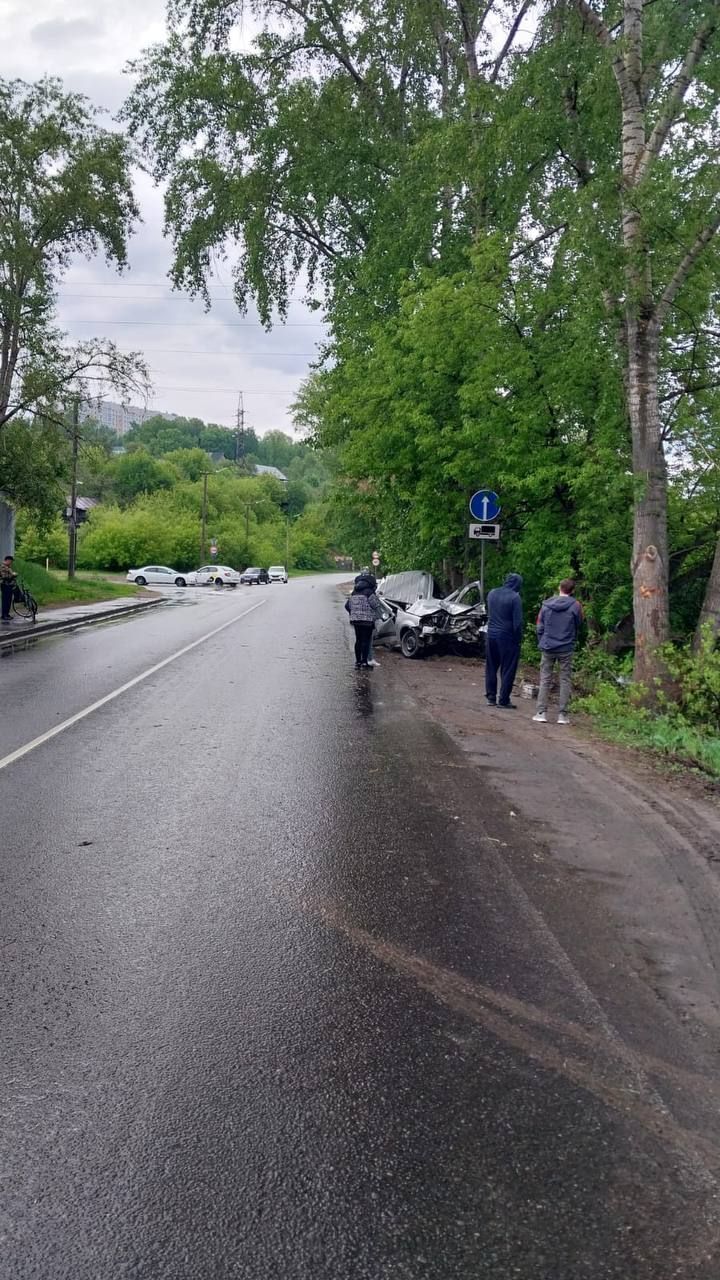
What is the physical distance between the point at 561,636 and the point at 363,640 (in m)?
5.19

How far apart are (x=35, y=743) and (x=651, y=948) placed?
250 inches

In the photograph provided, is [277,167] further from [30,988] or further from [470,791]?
[30,988]

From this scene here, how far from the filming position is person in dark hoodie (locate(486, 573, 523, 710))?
1160 cm

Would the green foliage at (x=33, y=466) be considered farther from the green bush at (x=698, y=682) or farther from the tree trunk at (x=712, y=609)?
the green bush at (x=698, y=682)

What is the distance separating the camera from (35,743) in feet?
28.0

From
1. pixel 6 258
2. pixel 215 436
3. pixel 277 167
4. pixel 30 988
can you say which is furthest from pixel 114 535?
pixel 215 436

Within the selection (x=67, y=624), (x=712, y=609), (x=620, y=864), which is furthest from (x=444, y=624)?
(x=67, y=624)

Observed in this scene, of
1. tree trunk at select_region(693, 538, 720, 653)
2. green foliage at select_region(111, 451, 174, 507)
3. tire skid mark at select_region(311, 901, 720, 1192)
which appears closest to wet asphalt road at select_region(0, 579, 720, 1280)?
tire skid mark at select_region(311, 901, 720, 1192)

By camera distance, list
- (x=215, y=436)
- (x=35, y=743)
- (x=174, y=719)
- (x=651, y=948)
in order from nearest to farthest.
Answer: (x=651, y=948) → (x=35, y=743) → (x=174, y=719) → (x=215, y=436)

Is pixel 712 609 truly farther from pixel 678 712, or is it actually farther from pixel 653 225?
pixel 653 225

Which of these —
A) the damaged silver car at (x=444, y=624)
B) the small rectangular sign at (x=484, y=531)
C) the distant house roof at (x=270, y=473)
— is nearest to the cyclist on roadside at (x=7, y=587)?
the damaged silver car at (x=444, y=624)

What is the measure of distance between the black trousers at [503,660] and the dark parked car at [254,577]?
6336 cm

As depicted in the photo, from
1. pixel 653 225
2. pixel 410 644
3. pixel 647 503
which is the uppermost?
pixel 653 225

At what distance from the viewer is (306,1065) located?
3125mm
